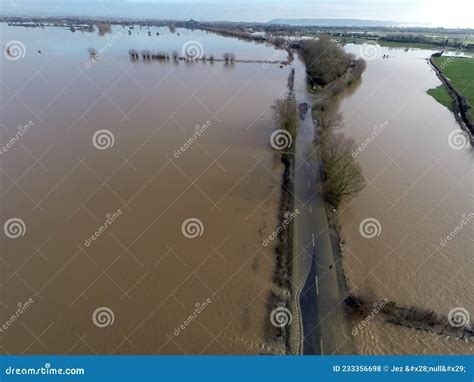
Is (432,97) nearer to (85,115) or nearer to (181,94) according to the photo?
(181,94)

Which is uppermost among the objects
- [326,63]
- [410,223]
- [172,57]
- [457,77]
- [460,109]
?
[457,77]

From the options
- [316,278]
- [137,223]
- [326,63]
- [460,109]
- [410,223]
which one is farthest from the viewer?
[326,63]

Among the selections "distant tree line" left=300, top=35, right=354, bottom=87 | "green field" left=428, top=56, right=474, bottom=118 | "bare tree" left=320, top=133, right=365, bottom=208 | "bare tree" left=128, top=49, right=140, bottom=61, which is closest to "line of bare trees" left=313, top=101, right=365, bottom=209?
"bare tree" left=320, top=133, right=365, bottom=208

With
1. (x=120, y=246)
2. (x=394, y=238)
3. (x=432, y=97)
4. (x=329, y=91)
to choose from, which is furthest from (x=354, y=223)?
(x=432, y=97)

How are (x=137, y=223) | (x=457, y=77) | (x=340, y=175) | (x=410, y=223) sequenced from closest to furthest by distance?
1. (x=137, y=223)
2. (x=410, y=223)
3. (x=340, y=175)
4. (x=457, y=77)

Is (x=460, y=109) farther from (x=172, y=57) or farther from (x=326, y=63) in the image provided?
(x=172, y=57)

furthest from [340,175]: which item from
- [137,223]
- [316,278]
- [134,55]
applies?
[134,55]

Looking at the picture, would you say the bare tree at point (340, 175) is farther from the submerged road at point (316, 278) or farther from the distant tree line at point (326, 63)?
the distant tree line at point (326, 63)
